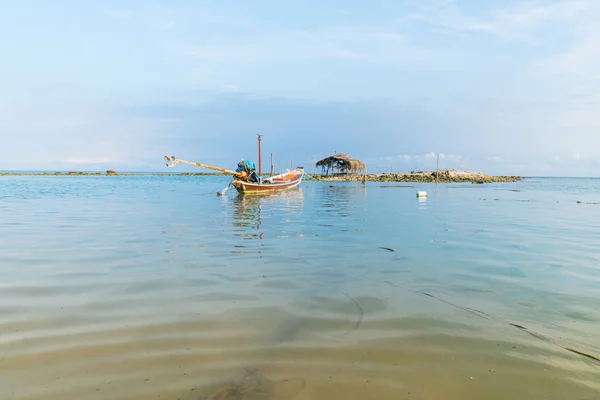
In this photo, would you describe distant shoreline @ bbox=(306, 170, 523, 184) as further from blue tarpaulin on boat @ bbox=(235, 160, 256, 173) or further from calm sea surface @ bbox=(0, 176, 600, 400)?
calm sea surface @ bbox=(0, 176, 600, 400)

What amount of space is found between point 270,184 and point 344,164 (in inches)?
1473

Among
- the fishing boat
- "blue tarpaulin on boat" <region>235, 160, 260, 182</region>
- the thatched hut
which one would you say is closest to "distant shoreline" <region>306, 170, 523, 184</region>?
the thatched hut

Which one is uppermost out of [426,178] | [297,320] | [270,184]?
[426,178]

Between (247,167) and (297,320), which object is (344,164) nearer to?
(247,167)

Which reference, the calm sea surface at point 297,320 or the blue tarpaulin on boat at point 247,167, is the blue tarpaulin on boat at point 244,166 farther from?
the calm sea surface at point 297,320

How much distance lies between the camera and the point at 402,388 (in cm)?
358

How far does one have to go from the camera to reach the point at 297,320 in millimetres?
5230

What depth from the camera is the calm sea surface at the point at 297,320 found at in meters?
3.65

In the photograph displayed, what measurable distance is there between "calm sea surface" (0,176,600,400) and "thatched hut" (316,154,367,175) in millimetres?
60691

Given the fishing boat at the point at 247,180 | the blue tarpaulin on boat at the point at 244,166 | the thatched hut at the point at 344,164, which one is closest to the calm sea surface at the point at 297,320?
the fishing boat at the point at 247,180

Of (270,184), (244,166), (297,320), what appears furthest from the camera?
(270,184)

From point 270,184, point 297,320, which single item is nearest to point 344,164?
point 270,184

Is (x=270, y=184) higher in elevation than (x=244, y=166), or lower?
lower

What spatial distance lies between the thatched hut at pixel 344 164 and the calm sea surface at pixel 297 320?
199ft
